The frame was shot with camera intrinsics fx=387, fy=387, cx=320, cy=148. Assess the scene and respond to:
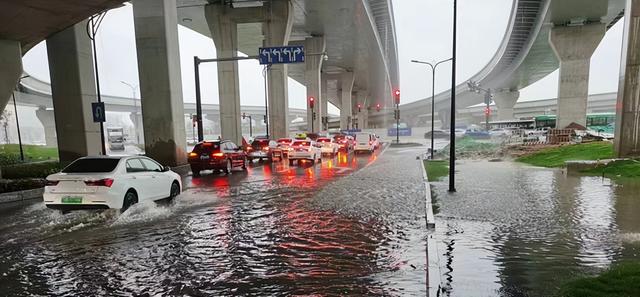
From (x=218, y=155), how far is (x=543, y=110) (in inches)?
3700

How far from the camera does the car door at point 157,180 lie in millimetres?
10703

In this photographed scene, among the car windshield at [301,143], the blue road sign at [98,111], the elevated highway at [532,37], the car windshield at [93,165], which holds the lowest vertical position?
the car windshield at [301,143]

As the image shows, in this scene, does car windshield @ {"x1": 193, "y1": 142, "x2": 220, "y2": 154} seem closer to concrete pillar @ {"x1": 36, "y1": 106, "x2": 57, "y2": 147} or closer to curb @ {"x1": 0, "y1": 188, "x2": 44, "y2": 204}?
curb @ {"x1": 0, "y1": 188, "x2": 44, "y2": 204}

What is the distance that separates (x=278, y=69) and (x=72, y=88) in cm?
1888

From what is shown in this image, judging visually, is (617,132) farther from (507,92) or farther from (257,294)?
(507,92)

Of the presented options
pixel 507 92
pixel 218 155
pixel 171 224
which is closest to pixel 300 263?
pixel 171 224

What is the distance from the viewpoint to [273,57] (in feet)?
80.7

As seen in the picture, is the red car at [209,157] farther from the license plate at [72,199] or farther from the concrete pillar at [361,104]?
the concrete pillar at [361,104]

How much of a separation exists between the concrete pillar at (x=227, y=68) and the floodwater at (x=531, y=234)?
24.1 metres

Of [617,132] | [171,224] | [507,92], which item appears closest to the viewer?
[171,224]

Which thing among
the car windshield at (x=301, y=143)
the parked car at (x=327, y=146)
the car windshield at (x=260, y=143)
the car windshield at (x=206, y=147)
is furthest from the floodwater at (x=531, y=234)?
the parked car at (x=327, y=146)

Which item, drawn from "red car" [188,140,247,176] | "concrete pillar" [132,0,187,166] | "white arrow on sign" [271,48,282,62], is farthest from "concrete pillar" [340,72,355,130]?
"red car" [188,140,247,176]

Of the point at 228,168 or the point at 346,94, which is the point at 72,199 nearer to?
the point at 228,168

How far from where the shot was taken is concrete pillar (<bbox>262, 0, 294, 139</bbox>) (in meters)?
33.9
